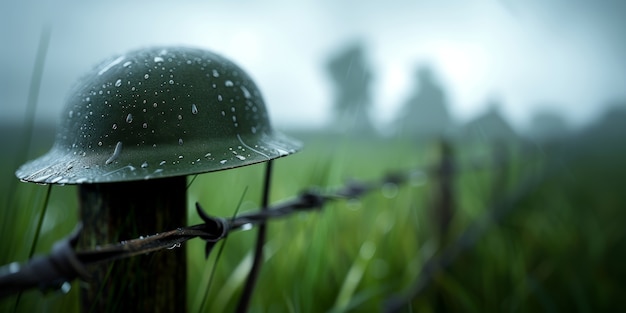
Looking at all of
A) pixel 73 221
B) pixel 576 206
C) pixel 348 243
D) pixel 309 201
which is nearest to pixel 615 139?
pixel 576 206

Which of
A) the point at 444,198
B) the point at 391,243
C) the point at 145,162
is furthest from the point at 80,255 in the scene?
the point at 444,198

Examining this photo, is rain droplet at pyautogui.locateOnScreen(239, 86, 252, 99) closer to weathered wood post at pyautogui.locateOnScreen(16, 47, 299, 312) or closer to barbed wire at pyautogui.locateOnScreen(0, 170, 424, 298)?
weathered wood post at pyautogui.locateOnScreen(16, 47, 299, 312)

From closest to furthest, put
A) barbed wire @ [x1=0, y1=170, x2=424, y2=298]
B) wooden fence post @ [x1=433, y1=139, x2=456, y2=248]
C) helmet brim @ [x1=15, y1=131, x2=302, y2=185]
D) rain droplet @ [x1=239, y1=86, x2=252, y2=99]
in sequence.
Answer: barbed wire @ [x1=0, y1=170, x2=424, y2=298] → helmet brim @ [x1=15, y1=131, x2=302, y2=185] → rain droplet @ [x1=239, y1=86, x2=252, y2=99] → wooden fence post @ [x1=433, y1=139, x2=456, y2=248]

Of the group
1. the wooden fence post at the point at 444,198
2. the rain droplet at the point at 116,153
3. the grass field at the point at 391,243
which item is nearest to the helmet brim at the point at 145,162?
the rain droplet at the point at 116,153

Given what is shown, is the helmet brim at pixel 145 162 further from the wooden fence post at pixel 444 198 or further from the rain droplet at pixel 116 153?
the wooden fence post at pixel 444 198

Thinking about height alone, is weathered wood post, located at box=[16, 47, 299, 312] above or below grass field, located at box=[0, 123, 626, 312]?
above

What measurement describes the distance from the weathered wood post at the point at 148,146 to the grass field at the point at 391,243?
0.20 metres

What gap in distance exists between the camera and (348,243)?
174cm

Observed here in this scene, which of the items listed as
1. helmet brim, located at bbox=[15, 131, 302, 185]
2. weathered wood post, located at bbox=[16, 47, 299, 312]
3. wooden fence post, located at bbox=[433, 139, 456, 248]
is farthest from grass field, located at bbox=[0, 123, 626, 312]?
helmet brim, located at bbox=[15, 131, 302, 185]

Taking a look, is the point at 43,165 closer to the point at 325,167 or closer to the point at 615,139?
the point at 325,167

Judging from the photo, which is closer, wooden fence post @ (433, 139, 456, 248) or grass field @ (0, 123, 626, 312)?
grass field @ (0, 123, 626, 312)

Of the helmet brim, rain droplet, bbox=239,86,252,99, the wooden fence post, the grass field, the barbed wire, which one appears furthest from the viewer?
the wooden fence post

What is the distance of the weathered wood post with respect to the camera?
0.59 metres

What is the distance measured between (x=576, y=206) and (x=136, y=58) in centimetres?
313
